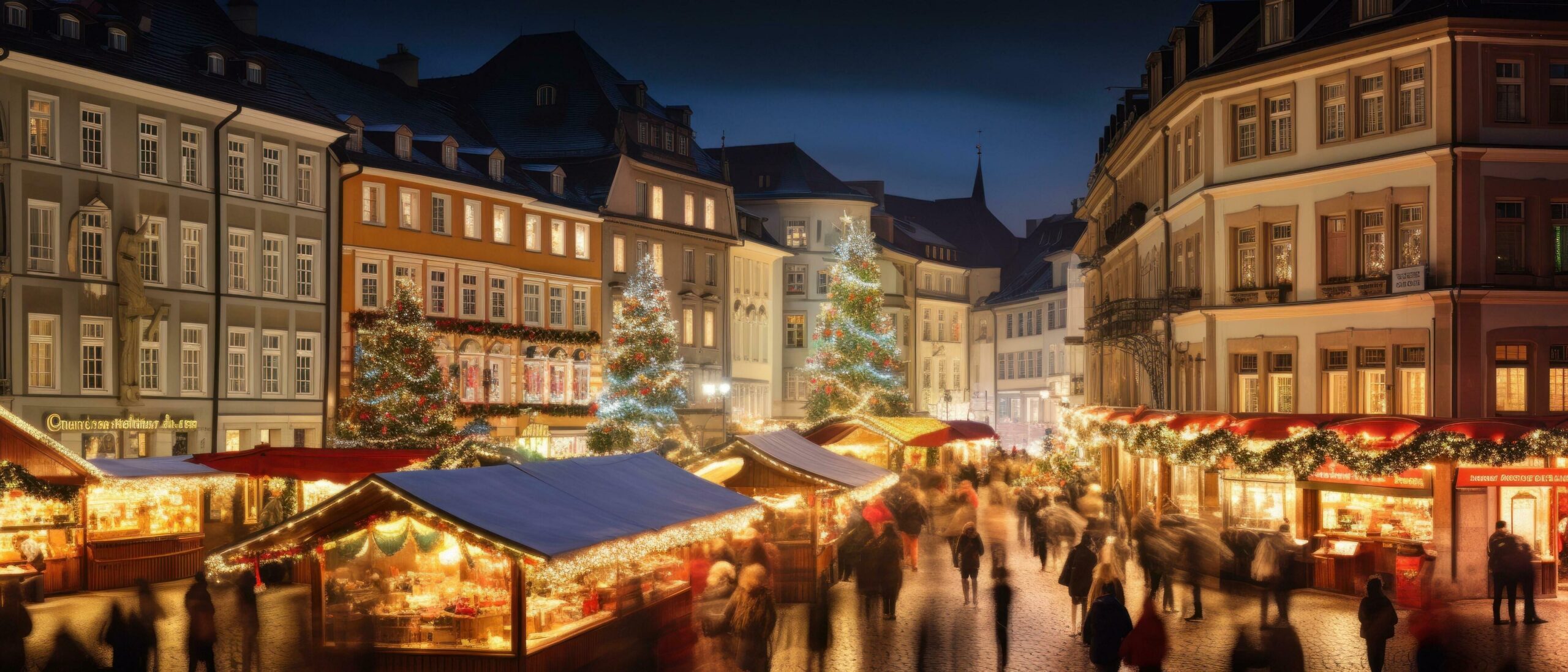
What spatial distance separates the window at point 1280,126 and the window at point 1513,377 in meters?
5.87

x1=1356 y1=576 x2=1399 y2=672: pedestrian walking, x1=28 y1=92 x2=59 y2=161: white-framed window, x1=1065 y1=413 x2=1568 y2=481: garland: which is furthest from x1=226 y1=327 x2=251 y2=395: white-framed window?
x1=1356 y1=576 x2=1399 y2=672: pedestrian walking

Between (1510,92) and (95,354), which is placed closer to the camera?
(1510,92)

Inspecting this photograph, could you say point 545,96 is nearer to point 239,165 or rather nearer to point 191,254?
point 239,165

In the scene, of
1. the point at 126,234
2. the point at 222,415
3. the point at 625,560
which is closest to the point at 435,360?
the point at 222,415

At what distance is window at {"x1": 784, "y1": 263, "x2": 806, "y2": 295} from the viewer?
8862 cm

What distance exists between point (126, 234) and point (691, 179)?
32.4 meters

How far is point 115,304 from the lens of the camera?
136ft

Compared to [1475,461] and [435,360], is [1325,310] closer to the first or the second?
[1475,461]

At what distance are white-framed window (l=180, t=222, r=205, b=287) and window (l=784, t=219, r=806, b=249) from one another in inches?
1834

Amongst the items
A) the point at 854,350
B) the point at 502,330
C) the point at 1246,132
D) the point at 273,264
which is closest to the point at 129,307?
the point at 273,264

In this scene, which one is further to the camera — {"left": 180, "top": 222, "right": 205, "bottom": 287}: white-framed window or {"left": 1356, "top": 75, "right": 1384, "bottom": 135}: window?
{"left": 180, "top": 222, "right": 205, "bottom": 287}: white-framed window

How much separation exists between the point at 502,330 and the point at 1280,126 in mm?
30751

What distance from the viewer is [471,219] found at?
56875mm

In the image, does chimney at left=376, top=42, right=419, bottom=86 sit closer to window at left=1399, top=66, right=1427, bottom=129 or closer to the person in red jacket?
window at left=1399, top=66, right=1427, bottom=129
